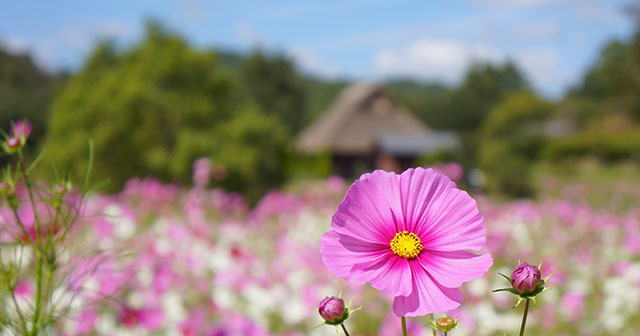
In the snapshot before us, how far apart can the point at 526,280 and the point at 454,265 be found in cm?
6

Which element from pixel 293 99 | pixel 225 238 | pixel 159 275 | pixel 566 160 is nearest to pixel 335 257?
pixel 159 275

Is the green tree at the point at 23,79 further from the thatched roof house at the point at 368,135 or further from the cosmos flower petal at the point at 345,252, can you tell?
the cosmos flower petal at the point at 345,252

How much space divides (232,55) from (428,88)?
29738 mm

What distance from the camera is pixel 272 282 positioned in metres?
3.22

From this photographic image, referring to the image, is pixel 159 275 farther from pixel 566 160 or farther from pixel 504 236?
pixel 566 160

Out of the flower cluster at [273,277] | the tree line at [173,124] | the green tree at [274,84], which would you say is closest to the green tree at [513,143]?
the tree line at [173,124]

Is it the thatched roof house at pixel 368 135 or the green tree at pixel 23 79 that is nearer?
the thatched roof house at pixel 368 135

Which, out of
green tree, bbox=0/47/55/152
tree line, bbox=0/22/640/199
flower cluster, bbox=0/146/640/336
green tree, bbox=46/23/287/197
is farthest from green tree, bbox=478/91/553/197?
green tree, bbox=0/47/55/152

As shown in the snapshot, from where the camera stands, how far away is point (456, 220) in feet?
Result: 1.72

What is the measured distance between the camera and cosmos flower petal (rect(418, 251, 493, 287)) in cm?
48

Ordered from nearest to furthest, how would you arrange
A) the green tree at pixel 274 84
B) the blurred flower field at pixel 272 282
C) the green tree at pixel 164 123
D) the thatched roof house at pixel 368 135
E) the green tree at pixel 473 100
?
1. the blurred flower field at pixel 272 282
2. the green tree at pixel 164 123
3. the thatched roof house at pixel 368 135
4. the green tree at pixel 274 84
5. the green tree at pixel 473 100

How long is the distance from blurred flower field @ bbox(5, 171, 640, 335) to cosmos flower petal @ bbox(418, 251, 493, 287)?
0.76 metres

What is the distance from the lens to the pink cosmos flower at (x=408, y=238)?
0.50 m

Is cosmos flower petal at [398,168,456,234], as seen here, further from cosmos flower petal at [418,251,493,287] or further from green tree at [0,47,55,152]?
green tree at [0,47,55,152]
